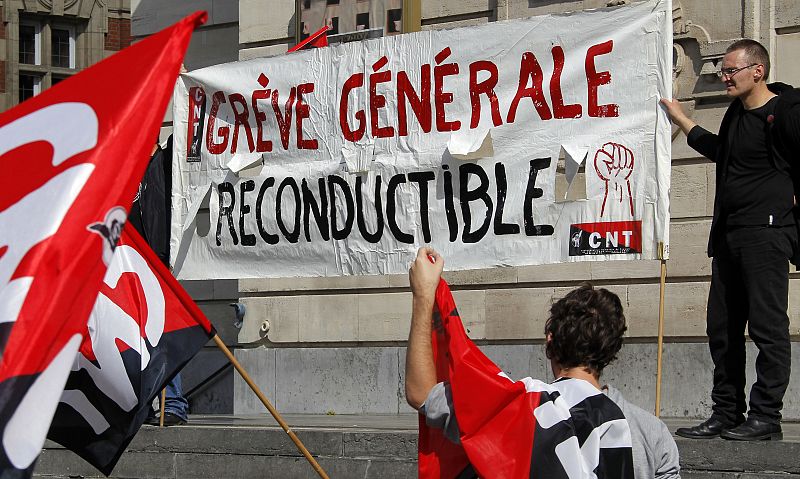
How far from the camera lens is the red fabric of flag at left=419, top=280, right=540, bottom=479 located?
12.3 feet

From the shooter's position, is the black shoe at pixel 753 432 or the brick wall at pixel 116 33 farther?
the brick wall at pixel 116 33

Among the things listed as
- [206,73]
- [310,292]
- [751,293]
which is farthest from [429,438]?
[310,292]

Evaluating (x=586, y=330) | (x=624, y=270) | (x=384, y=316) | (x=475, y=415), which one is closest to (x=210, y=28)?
(x=384, y=316)

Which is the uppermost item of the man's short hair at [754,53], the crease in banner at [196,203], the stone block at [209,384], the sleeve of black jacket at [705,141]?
the man's short hair at [754,53]

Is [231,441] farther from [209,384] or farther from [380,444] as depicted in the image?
[209,384]

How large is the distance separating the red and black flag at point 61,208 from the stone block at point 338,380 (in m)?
8.42

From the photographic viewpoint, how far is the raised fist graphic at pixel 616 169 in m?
7.32

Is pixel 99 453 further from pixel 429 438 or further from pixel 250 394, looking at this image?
pixel 250 394

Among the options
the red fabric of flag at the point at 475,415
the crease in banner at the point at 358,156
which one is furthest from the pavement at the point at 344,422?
the red fabric of flag at the point at 475,415

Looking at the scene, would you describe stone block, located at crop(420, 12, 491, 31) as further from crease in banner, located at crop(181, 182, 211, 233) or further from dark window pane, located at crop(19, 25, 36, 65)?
dark window pane, located at crop(19, 25, 36, 65)

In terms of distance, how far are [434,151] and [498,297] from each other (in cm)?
345

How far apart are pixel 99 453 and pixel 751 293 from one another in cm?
316

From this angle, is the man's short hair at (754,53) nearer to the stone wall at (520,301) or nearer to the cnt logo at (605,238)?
the cnt logo at (605,238)

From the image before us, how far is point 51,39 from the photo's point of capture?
87.4 feet
